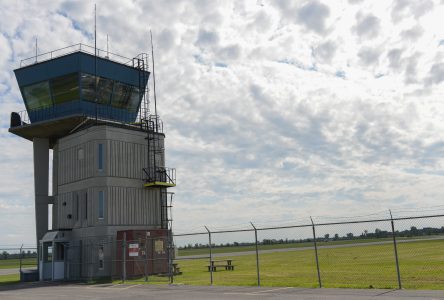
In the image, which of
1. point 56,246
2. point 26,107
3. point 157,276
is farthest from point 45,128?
point 157,276

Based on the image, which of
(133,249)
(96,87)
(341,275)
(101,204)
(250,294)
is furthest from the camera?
(96,87)

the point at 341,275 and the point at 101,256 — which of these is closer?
the point at 341,275

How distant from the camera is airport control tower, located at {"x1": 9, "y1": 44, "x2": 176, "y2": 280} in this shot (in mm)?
32562

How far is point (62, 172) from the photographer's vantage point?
119ft

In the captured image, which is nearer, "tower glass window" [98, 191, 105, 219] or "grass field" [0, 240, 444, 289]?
"grass field" [0, 240, 444, 289]

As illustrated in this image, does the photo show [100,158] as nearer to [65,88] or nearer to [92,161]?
Answer: [92,161]

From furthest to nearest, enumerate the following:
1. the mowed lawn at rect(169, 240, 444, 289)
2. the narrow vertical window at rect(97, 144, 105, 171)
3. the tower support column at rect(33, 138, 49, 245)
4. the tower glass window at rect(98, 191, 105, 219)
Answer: the tower support column at rect(33, 138, 49, 245)
the narrow vertical window at rect(97, 144, 105, 171)
the tower glass window at rect(98, 191, 105, 219)
the mowed lawn at rect(169, 240, 444, 289)

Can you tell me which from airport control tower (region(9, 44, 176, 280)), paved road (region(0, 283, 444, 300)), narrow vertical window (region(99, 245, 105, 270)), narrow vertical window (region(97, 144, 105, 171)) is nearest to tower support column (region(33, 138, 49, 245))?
airport control tower (region(9, 44, 176, 280))

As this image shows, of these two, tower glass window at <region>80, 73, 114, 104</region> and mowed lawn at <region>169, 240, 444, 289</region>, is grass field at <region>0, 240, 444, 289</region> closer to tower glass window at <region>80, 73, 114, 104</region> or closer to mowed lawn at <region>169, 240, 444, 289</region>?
mowed lawn at <region>169, 240, 444, 289</region>

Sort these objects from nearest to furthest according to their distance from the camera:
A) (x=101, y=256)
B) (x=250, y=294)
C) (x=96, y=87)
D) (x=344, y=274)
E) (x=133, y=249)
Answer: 1. (x=250, y=294)
2. (x=344, y=274)
3. (x=133, y=249)
4. (x=101, y=256)
5. (x=96, y=87)

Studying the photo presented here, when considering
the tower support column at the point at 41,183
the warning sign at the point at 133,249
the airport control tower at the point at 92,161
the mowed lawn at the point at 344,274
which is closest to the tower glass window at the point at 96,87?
the airport control tower at the point at 92,161

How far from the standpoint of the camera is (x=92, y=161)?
33.3m

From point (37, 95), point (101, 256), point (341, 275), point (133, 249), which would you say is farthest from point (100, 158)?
point (341, 275)

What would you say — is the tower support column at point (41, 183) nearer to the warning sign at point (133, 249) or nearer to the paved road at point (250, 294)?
the warning sign at point (133, 249)
